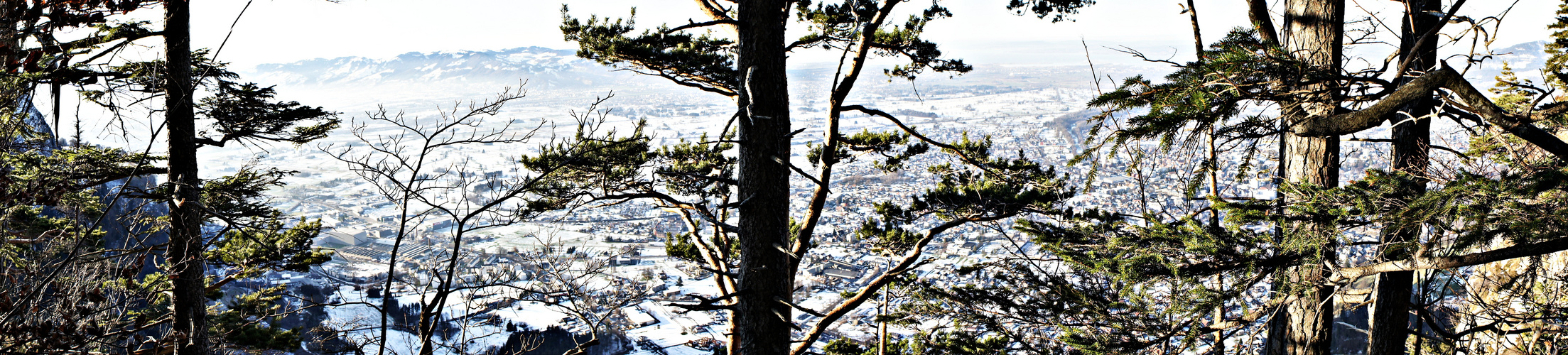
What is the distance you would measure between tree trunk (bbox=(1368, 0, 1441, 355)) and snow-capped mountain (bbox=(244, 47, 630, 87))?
26615 mm

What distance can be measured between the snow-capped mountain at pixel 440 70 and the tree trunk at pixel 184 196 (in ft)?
74.8

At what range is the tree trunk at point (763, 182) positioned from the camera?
3.73 metres

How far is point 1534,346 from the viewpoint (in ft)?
16.8

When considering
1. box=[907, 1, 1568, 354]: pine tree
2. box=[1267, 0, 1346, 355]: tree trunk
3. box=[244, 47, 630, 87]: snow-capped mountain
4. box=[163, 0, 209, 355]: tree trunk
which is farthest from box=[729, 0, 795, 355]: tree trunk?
box=[244, 47, 630, 87]: snow-capped mountain

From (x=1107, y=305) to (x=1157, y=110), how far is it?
114 inches

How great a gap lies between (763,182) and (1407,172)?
10.5ft

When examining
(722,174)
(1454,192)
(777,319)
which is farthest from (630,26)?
(1454,192)

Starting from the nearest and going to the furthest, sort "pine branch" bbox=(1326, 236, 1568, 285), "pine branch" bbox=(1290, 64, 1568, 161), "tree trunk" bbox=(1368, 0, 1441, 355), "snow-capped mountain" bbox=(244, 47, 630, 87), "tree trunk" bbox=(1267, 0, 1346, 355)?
"pine branch" bbox=(1290, 64, 1568, 161) → "pine branch" bbox=(1326, 236, 1568, 285) → "tree trunk" bbox=(1368, 0, 1441, 355) → "tree trunk" bbox=(1267, 0, 1346, 355) → "snow-capped mountain" bbox=(244, 47, 630, 87)

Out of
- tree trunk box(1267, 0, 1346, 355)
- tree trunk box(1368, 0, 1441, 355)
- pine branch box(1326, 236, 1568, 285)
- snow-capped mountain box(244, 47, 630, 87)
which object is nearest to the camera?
pine branch box(1326, 236, 1568, 285)

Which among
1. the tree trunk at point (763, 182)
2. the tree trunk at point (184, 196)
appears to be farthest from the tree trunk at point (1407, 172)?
the tree trunk at point (184, 196)

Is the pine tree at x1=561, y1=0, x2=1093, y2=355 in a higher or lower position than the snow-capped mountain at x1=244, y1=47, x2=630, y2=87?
lower

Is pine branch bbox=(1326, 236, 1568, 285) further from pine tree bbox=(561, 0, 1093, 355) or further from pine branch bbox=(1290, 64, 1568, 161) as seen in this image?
pine tree bbox=(561, 0, 1093, 355)

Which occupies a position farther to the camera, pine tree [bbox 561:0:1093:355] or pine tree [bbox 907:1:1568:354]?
pine tree [bbox 561:0:1093:355]

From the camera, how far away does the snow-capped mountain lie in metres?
30.9
